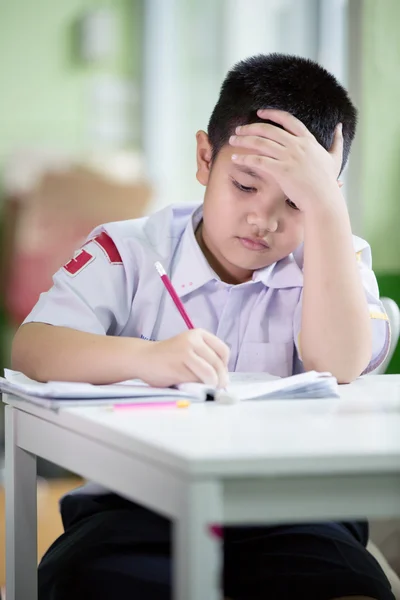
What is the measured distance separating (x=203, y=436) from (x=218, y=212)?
0.61 meters

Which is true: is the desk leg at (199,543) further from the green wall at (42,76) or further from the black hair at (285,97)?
the green wall at (42,76)

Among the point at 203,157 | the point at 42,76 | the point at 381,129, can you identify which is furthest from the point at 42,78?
the point at 203,157

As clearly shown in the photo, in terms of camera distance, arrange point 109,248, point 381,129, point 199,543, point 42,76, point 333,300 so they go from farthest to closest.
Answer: point 42,76
point 381,129
point 109,248
point 333,300
point 199,543

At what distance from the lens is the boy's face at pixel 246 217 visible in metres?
1.16

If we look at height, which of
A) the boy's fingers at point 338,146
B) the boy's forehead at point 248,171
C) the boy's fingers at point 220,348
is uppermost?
the boy's fingers at point 338,146

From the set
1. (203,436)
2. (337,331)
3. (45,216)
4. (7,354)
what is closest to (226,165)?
(337,331)

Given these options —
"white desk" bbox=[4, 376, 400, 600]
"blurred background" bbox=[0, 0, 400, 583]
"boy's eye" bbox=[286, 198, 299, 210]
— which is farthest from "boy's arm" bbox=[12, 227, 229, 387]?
"blurred background" bbox=[0, 0, 400, 583]

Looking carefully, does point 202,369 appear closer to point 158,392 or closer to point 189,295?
point 158,392

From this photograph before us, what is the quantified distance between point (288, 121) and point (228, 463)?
0.73 meters

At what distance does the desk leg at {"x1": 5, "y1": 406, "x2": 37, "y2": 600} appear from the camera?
0.94m

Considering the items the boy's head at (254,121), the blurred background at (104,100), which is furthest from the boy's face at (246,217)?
the blurred background at (104,100)

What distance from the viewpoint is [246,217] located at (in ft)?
3.84

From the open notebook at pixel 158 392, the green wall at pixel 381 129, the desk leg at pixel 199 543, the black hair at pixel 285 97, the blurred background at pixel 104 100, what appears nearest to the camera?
the desk leg at pixel 199 543

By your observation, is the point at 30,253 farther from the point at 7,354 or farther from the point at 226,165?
the point at 226,165
